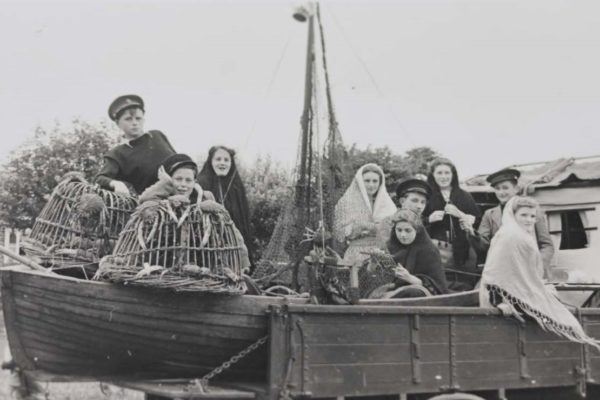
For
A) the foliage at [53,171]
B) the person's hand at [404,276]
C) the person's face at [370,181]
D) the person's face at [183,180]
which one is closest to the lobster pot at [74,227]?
the person's face at [183,180]

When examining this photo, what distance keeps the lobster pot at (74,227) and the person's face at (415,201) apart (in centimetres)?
311

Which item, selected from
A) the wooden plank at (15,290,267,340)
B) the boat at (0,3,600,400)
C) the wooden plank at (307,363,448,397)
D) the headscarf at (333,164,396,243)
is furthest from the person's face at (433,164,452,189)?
the wooden plank at (15,290,267,340)

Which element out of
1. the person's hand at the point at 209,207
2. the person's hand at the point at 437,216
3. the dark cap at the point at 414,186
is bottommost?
the person's hand at the point at 209,207

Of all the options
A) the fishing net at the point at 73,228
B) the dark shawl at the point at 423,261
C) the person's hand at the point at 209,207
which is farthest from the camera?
the dark shawl at the point at 423,261

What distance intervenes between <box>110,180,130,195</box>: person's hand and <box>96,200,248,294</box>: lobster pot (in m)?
0.82

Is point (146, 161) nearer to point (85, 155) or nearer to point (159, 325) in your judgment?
point (159, 325)

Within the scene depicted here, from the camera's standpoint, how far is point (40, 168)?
16.2m

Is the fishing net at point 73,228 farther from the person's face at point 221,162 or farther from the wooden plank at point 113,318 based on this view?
the person's face at point 221,162

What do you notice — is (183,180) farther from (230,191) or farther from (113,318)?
(230,191)

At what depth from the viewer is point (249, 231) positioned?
7238 mm

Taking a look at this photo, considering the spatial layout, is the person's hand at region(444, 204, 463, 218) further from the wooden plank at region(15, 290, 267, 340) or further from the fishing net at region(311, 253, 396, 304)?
the wooden plank at region(15, 290, 267, 340)

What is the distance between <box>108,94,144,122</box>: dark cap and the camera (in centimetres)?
654

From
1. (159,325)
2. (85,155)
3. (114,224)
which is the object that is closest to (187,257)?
(159,325)

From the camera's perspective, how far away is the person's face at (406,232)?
6.85 metres
